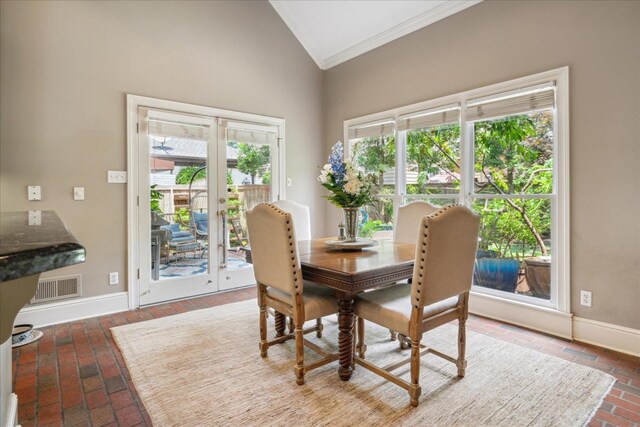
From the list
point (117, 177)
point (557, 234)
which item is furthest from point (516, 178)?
point (117, 177)

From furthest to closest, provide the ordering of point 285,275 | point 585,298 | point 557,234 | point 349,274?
point 557,234
point 585,298
point 285,275
point 349,274

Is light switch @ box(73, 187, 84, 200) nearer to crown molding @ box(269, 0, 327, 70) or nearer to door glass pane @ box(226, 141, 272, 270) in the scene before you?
door glass pane @ box(226, 141, 272, 270)

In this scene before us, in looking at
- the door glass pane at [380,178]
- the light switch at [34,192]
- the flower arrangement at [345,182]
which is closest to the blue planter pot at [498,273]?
the door glass pane at [380,178]

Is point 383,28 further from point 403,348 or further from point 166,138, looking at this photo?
point 403,348

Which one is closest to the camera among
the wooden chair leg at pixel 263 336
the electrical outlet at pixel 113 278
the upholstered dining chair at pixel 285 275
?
the upholstered dining chair at pixel 285 275

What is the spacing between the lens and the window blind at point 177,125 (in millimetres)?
3654

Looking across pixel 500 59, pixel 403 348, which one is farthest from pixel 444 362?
pixel 500 59

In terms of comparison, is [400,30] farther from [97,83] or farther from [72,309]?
[72,309]

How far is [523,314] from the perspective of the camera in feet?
10.1

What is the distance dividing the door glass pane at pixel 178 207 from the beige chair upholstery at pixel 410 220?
7.34ft

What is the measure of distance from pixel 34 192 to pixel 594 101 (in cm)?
459

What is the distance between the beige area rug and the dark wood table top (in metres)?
0.63

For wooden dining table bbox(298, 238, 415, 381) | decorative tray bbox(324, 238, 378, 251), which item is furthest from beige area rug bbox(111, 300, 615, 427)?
decorative tray bbox(324, 238, 378, 251)

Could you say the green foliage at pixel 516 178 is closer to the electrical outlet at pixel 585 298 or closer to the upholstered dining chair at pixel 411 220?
the electrical outlet at pixel 585 298
